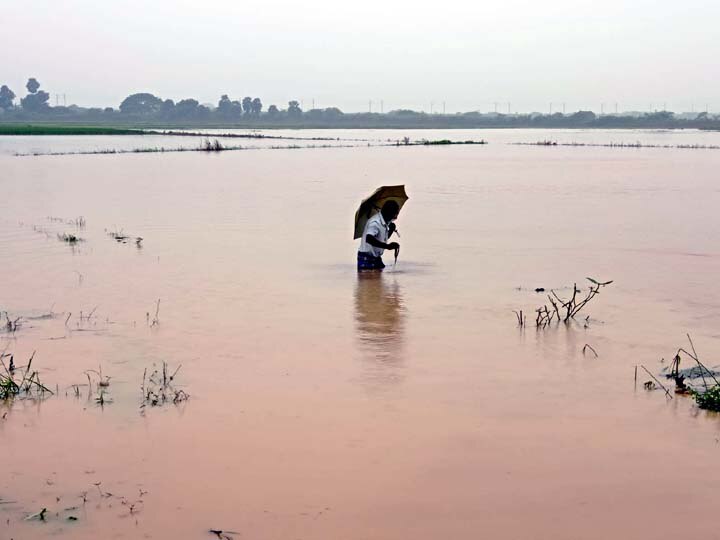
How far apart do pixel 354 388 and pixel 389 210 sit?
4.12m

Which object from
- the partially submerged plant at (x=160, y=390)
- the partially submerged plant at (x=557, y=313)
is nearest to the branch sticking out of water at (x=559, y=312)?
the partially submerged plant at (x=557, y=313)

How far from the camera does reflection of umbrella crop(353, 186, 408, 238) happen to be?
9.87 metres

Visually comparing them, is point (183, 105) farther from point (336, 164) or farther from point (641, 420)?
point (641, 420)

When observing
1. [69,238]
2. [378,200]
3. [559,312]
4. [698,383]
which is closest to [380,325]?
[559,312]

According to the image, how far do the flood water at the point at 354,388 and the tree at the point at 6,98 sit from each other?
13285cm

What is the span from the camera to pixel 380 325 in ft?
26.1

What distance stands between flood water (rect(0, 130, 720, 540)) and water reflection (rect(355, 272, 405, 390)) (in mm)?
32

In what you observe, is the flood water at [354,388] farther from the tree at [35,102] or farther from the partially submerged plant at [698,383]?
the tree at [35,102]

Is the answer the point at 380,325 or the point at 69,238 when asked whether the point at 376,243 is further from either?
the point at 69,238

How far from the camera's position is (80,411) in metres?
5.55

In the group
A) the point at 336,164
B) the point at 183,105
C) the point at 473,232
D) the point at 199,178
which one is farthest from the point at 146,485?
the point at 183,105

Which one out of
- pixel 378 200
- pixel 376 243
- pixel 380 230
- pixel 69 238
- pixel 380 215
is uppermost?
pixel 378 200

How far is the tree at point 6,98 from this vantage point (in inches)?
5418

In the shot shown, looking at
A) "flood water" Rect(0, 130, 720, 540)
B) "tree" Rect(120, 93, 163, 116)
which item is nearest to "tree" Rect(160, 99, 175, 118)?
"tree" Rect(120, 93, 163, 116)
